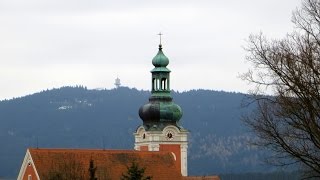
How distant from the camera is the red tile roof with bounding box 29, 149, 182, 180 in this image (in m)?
68.8

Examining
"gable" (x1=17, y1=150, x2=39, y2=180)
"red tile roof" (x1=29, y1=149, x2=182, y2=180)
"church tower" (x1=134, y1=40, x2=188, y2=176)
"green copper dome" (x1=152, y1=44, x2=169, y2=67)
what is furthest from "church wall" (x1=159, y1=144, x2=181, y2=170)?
"gable" (x1=17, y1=150, x2=39, y2=180)

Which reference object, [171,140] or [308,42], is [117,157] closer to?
[171,140]

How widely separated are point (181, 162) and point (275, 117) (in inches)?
2389

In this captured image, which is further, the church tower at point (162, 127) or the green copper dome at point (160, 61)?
the green copper dome at point (160, 61)

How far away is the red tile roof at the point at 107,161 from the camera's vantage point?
68812 mm

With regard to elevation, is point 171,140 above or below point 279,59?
above

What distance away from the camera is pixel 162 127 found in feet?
278

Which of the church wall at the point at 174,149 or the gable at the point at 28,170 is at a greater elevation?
the church wall at the point at 174,149

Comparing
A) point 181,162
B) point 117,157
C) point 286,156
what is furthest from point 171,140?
point 286,156

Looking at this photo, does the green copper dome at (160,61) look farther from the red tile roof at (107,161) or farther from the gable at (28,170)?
the gable at (28,170)

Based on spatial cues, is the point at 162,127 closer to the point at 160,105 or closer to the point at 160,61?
the point at 160,105

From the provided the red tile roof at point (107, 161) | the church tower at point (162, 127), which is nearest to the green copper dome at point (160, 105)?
the church tower at point (162, 127)

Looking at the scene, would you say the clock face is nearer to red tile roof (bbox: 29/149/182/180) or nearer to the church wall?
the church wall

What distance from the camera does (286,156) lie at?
24.1 metres
